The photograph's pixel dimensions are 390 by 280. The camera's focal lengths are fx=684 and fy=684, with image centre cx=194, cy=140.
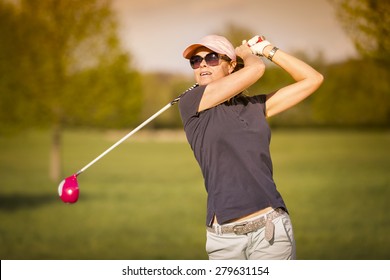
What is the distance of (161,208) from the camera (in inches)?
645

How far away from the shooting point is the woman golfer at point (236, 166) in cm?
362

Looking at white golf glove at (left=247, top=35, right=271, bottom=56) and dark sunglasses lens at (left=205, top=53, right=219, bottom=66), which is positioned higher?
white golf glove at (left=247, top=35, right=271, bottom=56)

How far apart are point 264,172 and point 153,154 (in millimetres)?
31640

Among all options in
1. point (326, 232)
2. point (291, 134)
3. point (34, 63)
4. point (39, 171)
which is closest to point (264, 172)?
point (326, 232)

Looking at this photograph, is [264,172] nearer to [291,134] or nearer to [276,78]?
[276,78]

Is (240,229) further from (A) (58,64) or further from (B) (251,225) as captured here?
(A) (58,64)

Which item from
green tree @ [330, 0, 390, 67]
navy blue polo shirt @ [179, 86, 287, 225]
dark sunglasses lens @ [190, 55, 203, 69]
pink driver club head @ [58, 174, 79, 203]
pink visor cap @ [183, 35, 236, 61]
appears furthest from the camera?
green tree @ [330, 0, 390, 67]

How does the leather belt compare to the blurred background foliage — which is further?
the blurred background foliage

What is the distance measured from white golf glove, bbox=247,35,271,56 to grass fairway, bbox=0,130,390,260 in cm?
656

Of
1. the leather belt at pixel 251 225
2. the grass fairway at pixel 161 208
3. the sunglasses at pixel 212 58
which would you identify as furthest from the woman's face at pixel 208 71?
the grass fairway at pixel 161 208

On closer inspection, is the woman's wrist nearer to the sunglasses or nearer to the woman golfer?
the woman golfer

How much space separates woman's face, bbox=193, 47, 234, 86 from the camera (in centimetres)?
391

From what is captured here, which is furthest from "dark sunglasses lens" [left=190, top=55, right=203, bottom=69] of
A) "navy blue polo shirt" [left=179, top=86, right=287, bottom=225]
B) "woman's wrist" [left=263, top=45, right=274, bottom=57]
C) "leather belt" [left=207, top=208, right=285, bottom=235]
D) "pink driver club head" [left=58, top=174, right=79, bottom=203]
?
"pink driver club head" [left=58, top=174, right=79, bottom=203]

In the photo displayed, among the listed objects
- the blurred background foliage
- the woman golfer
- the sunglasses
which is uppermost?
the blurred background foliage
